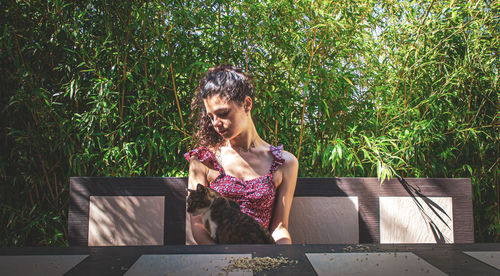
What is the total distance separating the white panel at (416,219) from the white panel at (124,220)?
1140 millimetres

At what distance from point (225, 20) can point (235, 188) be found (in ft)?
3.72

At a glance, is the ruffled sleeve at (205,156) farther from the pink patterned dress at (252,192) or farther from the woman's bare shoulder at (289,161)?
the woman's bare shoulder at (289,161)

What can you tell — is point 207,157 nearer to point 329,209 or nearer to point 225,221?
point 225,221

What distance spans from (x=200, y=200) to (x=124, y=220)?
0.61 metres

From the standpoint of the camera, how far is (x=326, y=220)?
1687mm

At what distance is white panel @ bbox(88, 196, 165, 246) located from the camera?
5.38 feet

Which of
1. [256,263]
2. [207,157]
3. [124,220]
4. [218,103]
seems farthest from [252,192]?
[256,263]

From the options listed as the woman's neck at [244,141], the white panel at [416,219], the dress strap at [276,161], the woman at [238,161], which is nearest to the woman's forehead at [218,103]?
the woman at [238,161]

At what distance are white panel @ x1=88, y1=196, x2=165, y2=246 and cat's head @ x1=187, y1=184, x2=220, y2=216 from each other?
1.50ft

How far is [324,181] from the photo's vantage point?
170cm

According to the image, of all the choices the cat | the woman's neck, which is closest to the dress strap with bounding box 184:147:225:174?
the woman's neck

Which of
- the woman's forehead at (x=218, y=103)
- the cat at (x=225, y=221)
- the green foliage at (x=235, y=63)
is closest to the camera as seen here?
the cat at (x=225, y=221)

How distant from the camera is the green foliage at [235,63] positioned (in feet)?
6.73

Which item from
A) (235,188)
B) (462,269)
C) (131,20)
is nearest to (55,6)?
(131,20)
